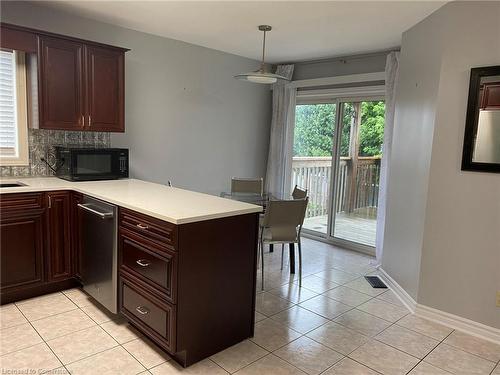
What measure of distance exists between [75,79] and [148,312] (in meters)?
2.14

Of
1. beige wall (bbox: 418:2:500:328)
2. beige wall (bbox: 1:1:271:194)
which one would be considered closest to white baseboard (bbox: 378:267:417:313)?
beige wall (bbox: 418:2:500:328)

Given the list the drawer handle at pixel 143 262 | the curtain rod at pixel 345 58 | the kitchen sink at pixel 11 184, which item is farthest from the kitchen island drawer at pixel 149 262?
the curtain rod at pixel 345 58

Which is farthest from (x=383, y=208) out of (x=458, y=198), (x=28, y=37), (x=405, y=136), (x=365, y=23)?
(x=28, y=37)

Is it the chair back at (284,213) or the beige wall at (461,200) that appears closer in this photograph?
the beige wall at (461,200)

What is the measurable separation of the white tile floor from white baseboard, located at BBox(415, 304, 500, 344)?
7 centimetres

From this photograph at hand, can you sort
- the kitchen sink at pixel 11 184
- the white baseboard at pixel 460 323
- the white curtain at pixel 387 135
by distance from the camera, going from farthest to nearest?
the white curtain at pixel 387 135
the kitchen sink at pixel 11 184
the white baseboard at pixel 460 323

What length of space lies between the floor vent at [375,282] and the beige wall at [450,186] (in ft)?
1.37

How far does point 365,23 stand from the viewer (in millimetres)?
3291

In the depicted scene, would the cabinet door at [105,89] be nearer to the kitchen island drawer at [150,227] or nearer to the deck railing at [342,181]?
the kitchen island drawer at [150,227]

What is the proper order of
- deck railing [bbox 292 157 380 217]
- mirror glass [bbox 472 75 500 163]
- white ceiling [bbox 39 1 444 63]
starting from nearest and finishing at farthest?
mirror glass [bbox 472 75 500 163], white ceiling [bbox 39 1 444 63], deck railing [bbox 292 157 380 217]

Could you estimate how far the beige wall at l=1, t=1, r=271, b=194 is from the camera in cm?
365

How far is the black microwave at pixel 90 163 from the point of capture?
3213 mm

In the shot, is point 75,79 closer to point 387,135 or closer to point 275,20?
point 275,20

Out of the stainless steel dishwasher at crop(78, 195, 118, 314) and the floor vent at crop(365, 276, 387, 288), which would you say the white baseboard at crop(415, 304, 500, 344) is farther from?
the stainless steel dishwasher at crop(78, 195, 118, 314)
